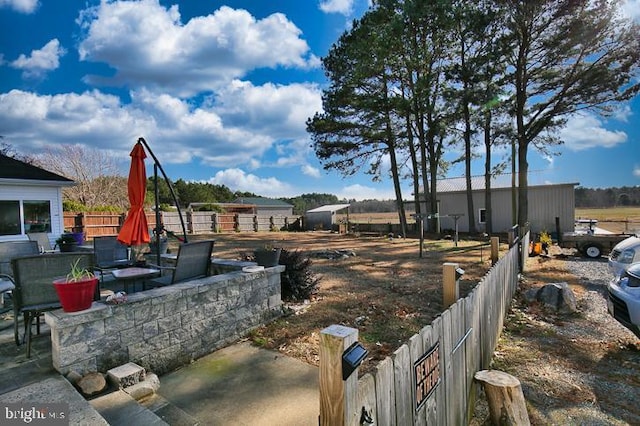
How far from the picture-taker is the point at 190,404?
2439 mm

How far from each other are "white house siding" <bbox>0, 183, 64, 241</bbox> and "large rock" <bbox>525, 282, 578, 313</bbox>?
14292mm

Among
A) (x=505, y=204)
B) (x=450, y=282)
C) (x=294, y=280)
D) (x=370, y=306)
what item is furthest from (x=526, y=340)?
Result: (x=505, y=204)

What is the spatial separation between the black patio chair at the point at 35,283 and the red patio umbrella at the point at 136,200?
1.20m

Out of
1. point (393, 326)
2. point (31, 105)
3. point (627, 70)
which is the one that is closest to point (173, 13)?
point (393, 326)

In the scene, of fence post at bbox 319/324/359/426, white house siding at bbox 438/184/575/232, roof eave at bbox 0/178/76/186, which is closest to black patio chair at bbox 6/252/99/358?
fence post at bbox 319/324/359/426

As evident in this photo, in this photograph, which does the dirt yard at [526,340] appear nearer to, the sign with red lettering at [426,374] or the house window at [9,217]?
the sign with red lettering at [426,374]

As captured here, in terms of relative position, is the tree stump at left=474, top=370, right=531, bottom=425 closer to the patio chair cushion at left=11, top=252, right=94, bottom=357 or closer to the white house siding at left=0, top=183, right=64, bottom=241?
the patio chair cushion at left=11, top=252, right=94, bottom=357

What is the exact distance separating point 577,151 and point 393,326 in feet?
59.9

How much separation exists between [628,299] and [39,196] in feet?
49.7

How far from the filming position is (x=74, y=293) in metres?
2.45

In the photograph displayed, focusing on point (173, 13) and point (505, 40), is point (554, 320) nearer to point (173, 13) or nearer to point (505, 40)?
point (173, 13)

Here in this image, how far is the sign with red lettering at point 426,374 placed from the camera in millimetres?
1684

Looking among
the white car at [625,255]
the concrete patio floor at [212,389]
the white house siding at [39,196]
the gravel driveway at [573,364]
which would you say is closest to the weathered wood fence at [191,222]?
the white house siding at [39,196]

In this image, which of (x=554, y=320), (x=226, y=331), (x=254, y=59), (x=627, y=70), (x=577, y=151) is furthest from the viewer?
(x=577, y=151)
